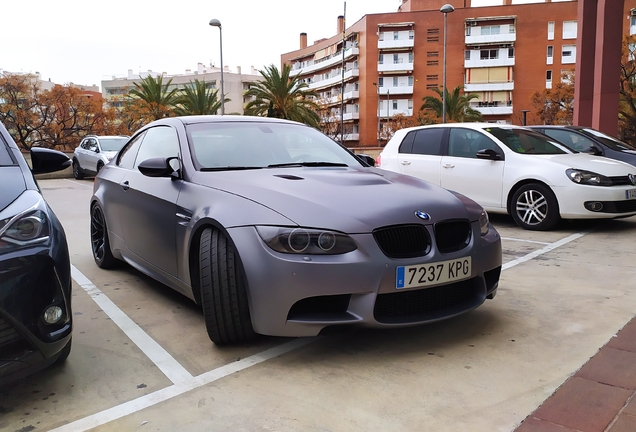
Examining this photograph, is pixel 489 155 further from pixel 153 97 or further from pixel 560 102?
pixel 560 102

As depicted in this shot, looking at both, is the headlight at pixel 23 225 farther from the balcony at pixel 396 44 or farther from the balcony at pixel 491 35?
the balcony at pixel 491 35

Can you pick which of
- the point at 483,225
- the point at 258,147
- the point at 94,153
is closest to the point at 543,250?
the point at 483,225

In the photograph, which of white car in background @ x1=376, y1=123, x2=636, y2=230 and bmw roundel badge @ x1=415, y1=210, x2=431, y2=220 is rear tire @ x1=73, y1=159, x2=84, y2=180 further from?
bmw roundel badge @ x1=415, y1=210, x2=431, y2=220

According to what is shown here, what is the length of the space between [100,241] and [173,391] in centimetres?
295

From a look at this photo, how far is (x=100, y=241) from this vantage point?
5109 mm

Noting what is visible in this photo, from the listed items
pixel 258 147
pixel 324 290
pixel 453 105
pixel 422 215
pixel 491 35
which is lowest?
pixel 324 290

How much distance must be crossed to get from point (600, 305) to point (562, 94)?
4495 cm

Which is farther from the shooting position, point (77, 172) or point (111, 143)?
point (77, 172)

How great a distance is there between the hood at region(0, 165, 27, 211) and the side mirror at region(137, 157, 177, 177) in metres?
0.84

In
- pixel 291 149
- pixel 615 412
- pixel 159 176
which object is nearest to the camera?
pixel 615 412

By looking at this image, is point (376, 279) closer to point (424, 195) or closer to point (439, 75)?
point (424, 195)

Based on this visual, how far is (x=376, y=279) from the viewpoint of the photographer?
2.69m

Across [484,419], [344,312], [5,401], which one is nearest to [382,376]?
[344,312]

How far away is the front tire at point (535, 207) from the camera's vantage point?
22.6ft
